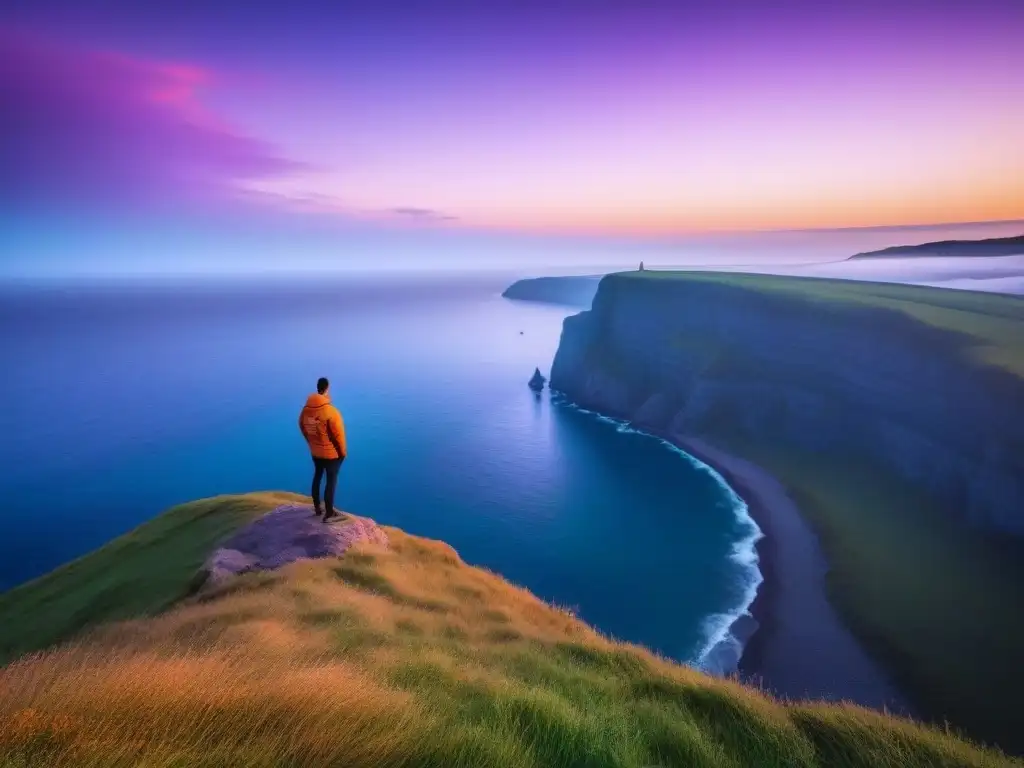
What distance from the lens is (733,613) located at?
3591 centimetres

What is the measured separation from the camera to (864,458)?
54812mm

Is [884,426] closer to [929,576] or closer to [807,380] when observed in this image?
[807,380]

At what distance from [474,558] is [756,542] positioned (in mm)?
24050

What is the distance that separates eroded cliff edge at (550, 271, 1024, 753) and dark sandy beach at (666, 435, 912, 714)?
956 millimetres

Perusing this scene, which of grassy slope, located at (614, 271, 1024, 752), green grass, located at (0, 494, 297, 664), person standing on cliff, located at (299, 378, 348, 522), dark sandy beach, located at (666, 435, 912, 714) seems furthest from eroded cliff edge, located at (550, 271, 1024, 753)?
green grass, located at (0, 494, 297, 664)

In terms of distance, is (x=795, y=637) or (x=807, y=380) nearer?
(x=795, y=637)

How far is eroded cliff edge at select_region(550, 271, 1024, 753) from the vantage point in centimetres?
3117

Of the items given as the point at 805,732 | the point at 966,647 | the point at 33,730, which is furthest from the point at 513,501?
the point at 33,730

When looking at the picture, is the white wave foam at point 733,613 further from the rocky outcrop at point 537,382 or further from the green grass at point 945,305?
the rocky outcrop at point 537,382

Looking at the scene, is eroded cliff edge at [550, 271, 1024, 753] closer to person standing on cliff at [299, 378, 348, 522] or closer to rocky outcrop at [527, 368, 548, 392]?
rocky outcrop at [527, 368, 548, 392]

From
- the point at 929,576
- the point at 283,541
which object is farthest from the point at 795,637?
the point at 283,541

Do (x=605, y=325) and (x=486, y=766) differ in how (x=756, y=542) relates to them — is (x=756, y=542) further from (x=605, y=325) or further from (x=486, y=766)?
(x=605, y=325)

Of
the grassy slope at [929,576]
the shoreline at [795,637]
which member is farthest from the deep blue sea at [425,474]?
the grassy slope at [929,576]

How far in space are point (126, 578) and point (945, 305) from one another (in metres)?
83.5
